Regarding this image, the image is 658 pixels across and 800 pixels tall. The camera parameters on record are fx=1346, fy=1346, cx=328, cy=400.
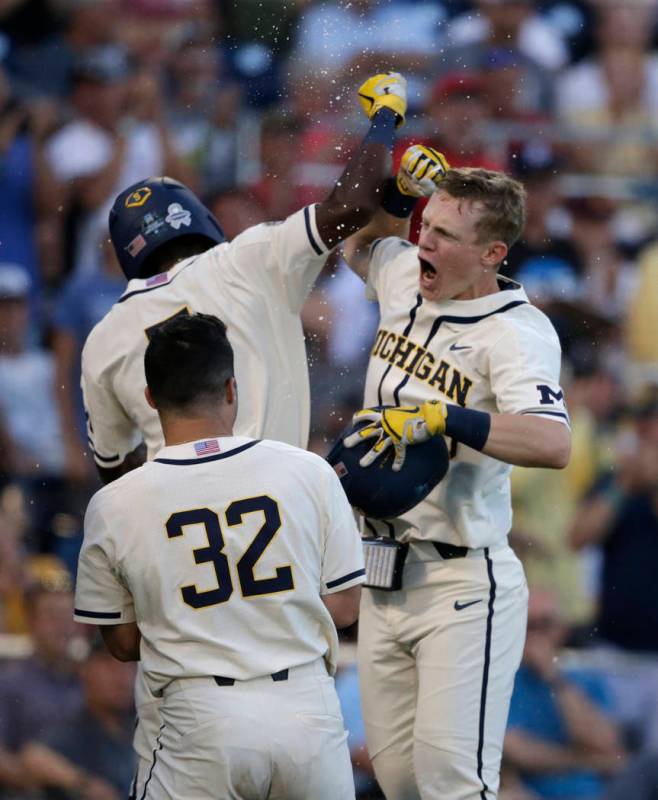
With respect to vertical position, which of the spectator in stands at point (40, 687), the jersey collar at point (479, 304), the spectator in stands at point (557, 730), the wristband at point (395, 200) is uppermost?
the wristband at point (395, 200)

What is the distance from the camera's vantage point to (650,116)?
7984 mm

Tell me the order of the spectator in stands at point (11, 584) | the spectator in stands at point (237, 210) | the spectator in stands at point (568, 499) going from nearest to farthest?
the spectator in stands at point (11, 584), the spectator in stands at point (568, 499), the spectator in stands at point (237, 210)

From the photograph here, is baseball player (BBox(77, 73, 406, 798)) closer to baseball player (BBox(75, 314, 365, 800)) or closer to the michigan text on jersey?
the michigan text on jersey

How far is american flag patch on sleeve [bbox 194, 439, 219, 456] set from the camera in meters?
3.03

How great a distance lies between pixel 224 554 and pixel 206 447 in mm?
249

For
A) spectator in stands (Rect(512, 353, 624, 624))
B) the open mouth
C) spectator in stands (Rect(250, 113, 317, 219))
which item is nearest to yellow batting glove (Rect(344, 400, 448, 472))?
the open mouth

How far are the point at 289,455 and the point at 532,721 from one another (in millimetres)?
3595

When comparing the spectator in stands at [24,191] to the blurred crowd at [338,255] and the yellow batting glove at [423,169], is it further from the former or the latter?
the yellow batting glove at [423,169]

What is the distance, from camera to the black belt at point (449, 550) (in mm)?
3914

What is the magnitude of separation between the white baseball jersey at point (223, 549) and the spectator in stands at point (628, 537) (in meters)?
3.95

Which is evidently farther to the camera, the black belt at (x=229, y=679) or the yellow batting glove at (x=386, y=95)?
the yellow batting glove at (x=386, y=95)

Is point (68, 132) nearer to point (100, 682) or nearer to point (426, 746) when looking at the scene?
point (100, 682)

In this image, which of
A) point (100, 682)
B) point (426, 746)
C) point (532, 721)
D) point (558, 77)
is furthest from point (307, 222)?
point (558, 77)

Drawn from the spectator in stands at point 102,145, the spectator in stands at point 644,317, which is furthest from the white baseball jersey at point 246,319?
the spectator in stands at point 644,317
